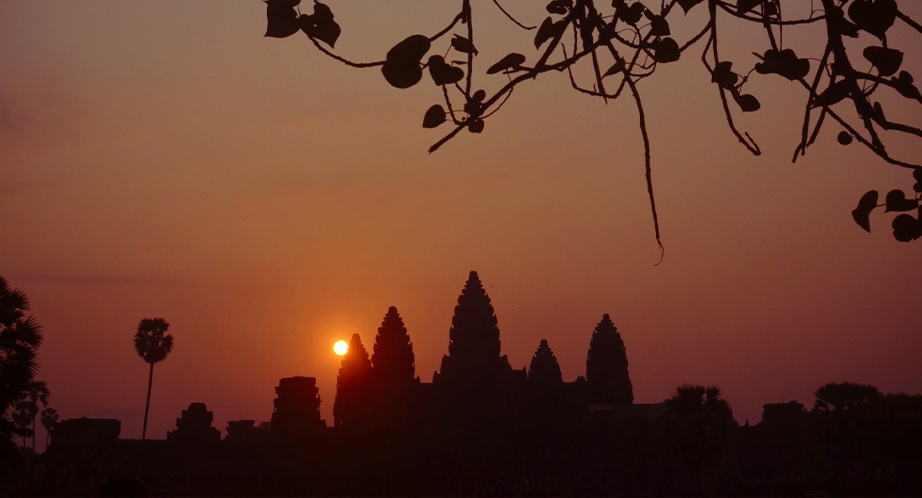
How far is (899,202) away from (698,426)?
5184 cm

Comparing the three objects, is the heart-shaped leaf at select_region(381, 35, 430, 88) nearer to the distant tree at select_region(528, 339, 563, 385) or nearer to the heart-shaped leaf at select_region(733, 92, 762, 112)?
the heart-shaped leaf at select_region(733, 92, 762, 112)

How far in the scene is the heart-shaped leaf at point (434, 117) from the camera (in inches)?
152

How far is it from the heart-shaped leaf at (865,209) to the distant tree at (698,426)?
51599 millimetres

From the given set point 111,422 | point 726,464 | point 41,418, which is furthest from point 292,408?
point 41,418

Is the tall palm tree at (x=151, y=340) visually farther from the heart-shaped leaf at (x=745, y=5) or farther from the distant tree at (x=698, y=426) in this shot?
the heart-shaped leaf at (x=745, y=5)

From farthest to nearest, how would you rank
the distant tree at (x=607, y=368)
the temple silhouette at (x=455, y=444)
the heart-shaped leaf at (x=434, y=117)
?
the distant tree at (x=607, y=368) → the temple silhouette at (x=455, y=444) → the heart-shaped leaf at (x=434, y=117)

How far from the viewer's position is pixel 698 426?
54.0 m

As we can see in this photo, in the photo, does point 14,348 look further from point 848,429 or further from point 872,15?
point 848,429

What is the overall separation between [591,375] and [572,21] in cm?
8275

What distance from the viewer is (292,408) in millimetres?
63406

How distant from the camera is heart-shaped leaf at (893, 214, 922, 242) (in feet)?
12.9

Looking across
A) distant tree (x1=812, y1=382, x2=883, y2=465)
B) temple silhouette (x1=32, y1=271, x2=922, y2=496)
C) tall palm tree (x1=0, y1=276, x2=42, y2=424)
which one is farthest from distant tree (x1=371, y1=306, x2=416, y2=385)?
tall palm tree (x1=0, y1=276, x2=42, y2=424)

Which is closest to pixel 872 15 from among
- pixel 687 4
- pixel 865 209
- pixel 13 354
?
pixel 865 209

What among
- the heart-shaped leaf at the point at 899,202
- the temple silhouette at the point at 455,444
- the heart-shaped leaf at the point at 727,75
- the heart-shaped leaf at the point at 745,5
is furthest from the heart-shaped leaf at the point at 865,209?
the temple silhouette at the point at 455,444
